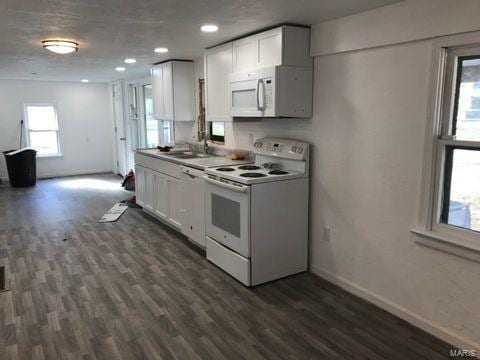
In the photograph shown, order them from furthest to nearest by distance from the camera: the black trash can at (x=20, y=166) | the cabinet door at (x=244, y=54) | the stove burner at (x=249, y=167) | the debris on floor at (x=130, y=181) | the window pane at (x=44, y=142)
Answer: the window pane at (x=44, y=142) → the black trash can at (x=20, y=166) → the debris on floor at (x=130, y=181) → the stove burner at (x=249, y=167) → the cabinet door at (x=244, y=54)

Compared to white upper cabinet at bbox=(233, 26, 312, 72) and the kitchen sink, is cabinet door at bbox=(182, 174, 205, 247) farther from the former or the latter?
white upper cabinet at bbox=(233, 26, 312, 72)

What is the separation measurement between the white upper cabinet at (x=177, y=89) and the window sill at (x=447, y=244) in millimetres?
3588

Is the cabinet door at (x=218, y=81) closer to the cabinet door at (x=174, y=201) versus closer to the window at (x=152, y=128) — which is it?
the cabinet door at (x=174, y=201)

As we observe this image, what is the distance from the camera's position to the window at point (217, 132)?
4805mm

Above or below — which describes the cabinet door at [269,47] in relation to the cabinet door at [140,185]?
above

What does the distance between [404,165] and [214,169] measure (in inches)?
69.6

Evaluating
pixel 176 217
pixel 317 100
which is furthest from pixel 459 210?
pixel 176 217

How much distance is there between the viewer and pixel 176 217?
4.59 meters

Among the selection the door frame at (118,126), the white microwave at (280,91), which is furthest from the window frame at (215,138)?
the door frame at (118,126)

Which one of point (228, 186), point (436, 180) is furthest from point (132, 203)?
point (436, 180)

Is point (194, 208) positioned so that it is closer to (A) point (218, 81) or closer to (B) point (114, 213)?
(A) point (218, 81)

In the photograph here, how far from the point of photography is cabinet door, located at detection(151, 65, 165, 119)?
17.9 ft

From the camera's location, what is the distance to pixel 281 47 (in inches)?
123

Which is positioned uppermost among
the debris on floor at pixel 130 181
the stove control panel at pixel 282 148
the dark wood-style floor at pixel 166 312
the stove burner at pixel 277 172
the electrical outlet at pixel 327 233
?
the stove control panel at pixel 282 148
